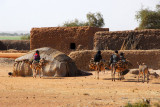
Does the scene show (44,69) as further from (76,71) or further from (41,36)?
(41,36)

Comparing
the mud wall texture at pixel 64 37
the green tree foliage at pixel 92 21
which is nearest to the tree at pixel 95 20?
the green tree foliage at pixel 92 21

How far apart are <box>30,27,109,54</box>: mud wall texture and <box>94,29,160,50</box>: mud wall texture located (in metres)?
2.49

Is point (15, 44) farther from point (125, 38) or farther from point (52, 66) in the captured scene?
point (52, 66)

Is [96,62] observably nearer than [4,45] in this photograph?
Yes

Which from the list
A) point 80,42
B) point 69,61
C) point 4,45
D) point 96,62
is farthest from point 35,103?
point 4,45

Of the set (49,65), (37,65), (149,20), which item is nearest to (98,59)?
(49,65)

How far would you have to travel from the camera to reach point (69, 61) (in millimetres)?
20562

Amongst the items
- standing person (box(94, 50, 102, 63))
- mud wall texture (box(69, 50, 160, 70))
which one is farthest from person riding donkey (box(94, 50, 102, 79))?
mud wall texture (box(69, 50, 160, 70))

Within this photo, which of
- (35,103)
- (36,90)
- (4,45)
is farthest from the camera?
(4,45)

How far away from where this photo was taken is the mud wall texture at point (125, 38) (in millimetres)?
24938

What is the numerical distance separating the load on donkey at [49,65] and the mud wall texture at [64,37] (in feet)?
27.9

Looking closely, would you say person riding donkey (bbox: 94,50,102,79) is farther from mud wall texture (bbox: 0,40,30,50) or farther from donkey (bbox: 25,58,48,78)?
mud wall texture (bbox: 0,40,30,50)

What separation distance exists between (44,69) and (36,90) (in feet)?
23.3

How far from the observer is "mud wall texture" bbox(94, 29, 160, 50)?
81.8 ft
